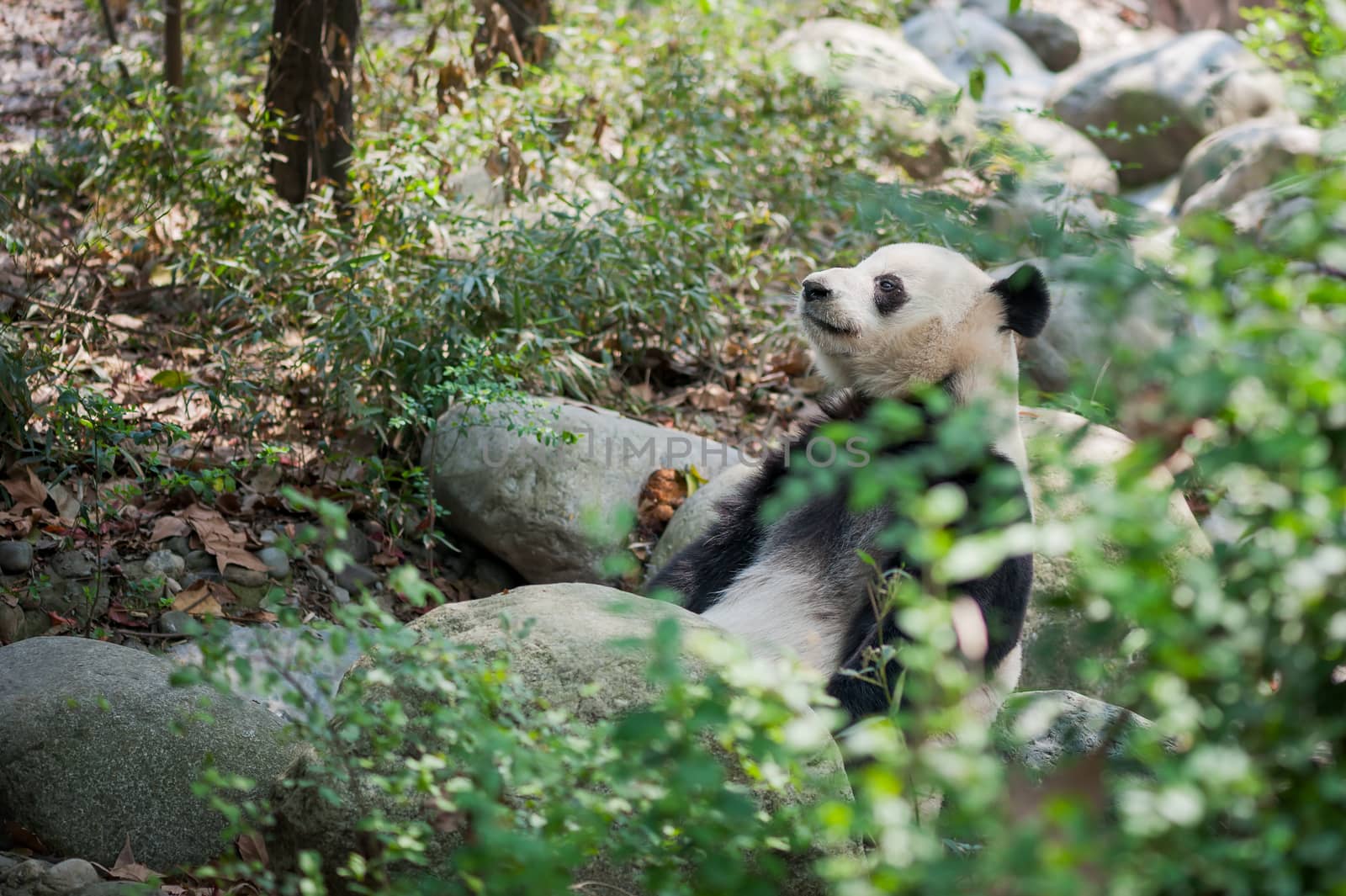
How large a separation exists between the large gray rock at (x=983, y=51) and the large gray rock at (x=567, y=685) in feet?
32.2

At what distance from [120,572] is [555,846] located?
3.11 metres

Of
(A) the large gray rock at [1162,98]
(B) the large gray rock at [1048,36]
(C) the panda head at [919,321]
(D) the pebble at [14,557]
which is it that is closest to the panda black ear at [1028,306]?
(C) the panda head at [919,321]

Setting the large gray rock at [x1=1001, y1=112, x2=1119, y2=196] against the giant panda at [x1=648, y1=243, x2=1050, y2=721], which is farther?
the large gray rock at [x1=1001, y1=112, x2=1119, y2=196]

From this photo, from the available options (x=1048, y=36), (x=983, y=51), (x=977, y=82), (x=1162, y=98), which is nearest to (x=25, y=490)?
(x=977, y=82)

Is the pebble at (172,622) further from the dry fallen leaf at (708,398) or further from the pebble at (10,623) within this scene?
the dry fallen leaf at (708,398)

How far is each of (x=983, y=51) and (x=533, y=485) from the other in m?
8.92

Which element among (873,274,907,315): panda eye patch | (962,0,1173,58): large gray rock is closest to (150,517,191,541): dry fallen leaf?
(873,274,907,315): panda eye patch

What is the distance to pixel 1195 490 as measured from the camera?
204 inches

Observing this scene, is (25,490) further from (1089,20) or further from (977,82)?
(1089,20)

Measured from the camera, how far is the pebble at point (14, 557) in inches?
156

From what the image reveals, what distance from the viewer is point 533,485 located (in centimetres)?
482

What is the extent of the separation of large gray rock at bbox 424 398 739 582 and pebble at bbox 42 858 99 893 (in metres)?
2.26

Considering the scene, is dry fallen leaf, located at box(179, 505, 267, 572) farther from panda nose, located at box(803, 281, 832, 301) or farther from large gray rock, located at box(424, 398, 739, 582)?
panda nose, located at box(803, 281, 832, 301)

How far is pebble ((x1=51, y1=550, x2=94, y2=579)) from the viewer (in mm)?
4047
